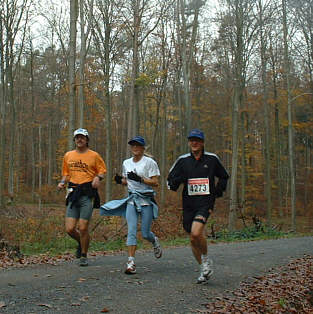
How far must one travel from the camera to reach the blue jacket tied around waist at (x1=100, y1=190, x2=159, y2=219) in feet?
23.4

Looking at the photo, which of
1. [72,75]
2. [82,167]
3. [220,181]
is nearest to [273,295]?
[220,181]

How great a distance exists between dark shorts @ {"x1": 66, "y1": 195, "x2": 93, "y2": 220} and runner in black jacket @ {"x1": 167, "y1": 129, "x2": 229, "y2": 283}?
1.65 m

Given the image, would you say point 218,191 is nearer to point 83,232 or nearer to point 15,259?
→ point 83,232

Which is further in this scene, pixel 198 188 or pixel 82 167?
pixel 82 167

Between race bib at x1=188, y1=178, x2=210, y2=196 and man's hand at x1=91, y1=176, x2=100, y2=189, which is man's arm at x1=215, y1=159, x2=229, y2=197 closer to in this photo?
race bib at x1=188, y1=178, x2=210, y2=196

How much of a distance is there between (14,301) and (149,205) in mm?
2728

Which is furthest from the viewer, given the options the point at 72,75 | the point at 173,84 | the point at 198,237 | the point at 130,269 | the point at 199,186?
the point at 173,84

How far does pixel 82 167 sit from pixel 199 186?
2167 millimetres

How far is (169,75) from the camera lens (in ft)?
102

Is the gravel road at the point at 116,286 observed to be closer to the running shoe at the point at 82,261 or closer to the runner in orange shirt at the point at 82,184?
the running shoe at the point at 82,261

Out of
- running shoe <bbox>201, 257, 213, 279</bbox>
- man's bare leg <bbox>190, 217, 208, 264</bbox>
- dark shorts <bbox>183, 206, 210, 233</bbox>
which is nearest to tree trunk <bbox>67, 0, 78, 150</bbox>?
dark shorts <bbox>183, 206, 210, 233</bbox>

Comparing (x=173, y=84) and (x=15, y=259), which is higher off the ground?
(x=173, y=84)

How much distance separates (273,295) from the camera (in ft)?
21.5

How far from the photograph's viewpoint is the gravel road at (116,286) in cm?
504
